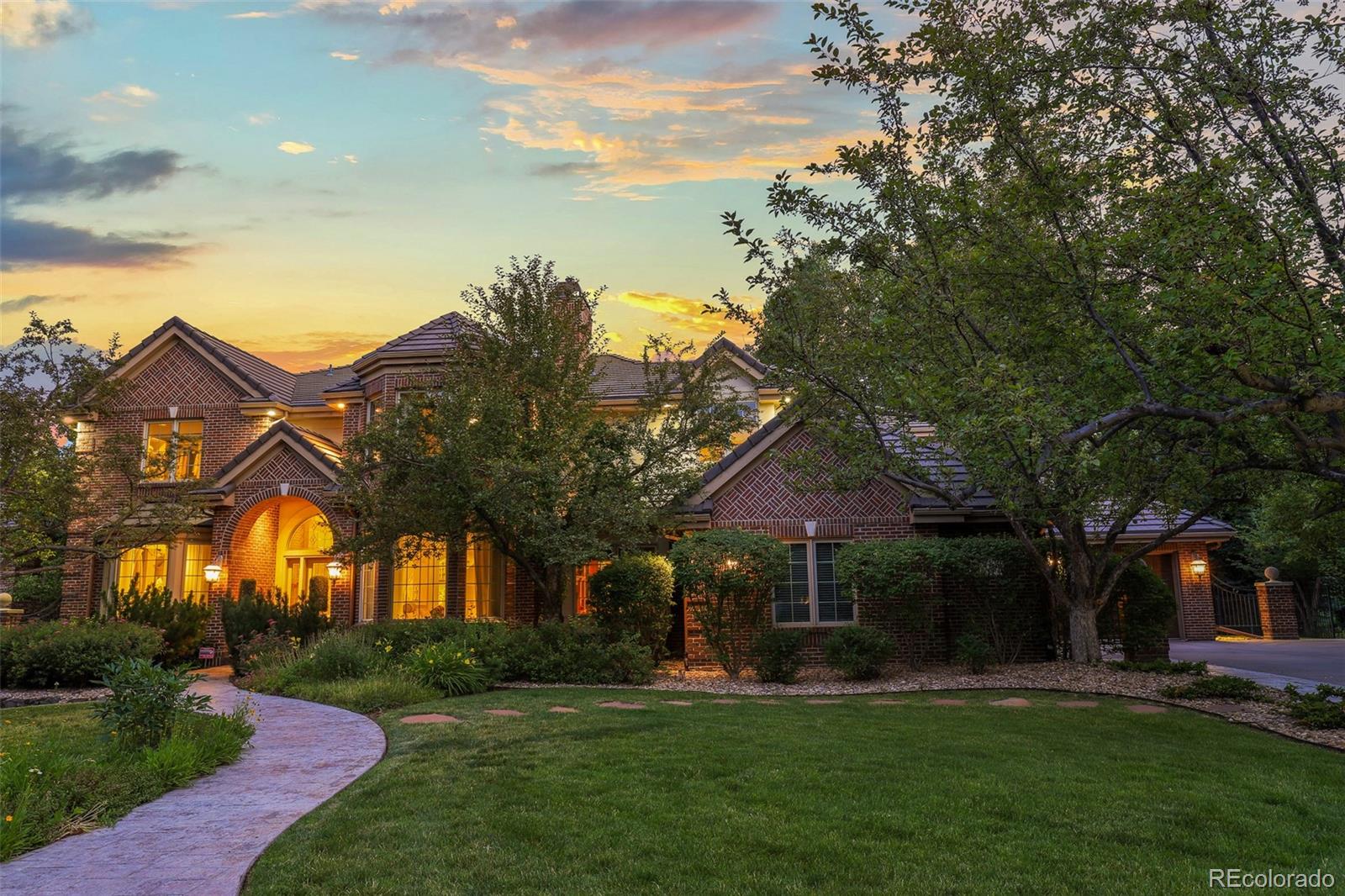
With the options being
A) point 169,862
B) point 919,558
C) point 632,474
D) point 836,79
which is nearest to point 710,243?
point 632,474

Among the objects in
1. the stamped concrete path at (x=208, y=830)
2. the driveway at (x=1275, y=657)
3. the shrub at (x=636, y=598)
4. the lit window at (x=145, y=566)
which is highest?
the lit window at (x=145, y=566)

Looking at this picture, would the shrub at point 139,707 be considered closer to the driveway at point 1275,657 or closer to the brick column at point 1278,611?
the driveway at point 1275,657

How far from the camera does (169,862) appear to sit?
475 cm

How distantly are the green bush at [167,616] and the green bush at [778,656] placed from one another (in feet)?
37.4

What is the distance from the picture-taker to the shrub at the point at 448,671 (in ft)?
40.9

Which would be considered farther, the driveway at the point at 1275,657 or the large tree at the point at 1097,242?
the driveway at the point at 1275,657

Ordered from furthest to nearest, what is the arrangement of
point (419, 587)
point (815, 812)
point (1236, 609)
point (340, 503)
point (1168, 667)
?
1. point (1236, 609)
2. point (419, 587)
3. point (340, 503)
4. point (1168, 667)
5. point (815, 812)

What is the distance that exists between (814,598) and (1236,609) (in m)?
17.5

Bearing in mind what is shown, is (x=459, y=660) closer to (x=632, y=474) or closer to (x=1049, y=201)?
(x=632, y=474)

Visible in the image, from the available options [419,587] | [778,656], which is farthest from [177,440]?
[778,656]

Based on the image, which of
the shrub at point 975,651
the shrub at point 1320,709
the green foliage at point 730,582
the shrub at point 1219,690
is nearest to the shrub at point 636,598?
the green foliage at point 730,582

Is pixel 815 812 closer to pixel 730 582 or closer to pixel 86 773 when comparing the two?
pixel 86 773

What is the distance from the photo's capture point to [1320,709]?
929cm

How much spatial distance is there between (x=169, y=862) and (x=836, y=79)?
974cm
